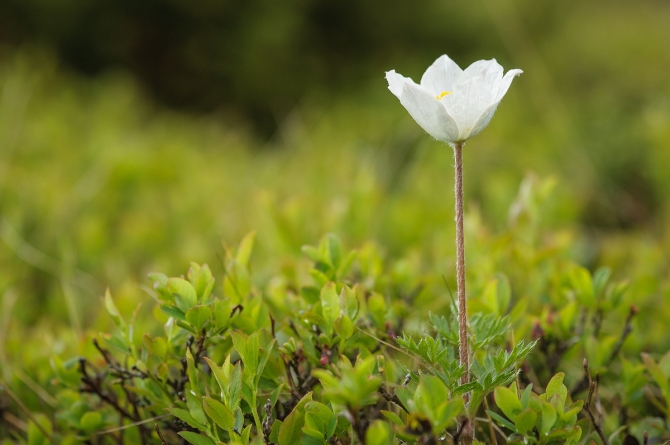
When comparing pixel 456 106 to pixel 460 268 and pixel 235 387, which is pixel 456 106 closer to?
pixel 460 268

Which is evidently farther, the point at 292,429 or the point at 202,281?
the point at 202,281

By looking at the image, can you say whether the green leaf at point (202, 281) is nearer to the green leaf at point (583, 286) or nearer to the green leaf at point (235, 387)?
the green leaf at point (235, 387)

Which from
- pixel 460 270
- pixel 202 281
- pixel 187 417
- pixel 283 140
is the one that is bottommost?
pixel 187 417

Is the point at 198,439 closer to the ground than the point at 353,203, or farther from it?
closer to the ground

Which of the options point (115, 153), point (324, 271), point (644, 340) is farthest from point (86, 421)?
point (115, 153)

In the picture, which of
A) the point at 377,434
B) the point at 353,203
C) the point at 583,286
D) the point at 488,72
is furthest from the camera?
the point at 353,203

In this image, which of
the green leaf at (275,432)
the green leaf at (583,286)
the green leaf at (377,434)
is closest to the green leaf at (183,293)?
the green leaf at (275,432)

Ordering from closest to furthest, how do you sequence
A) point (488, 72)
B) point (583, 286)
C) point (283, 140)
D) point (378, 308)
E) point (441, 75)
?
1. point (488, 72)
2. point (441, 75)
3. point (378, 308)
4. point (583, 286)
5. point (283, 140)

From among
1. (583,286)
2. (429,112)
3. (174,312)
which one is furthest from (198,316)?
(583,286)
